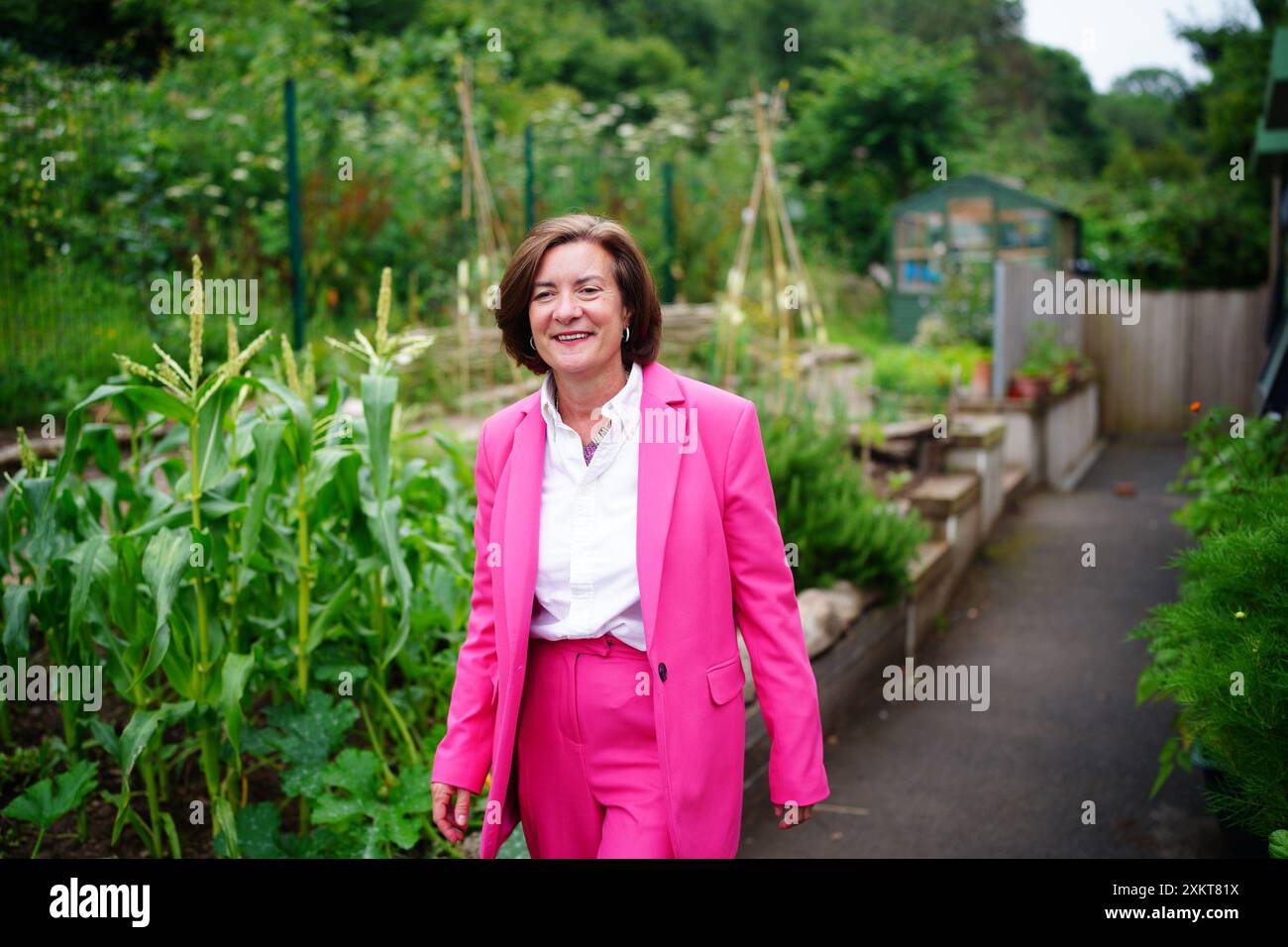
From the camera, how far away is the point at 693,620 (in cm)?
226

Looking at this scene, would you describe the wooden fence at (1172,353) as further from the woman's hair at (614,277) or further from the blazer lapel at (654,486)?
the blazer lapel at (654,486)

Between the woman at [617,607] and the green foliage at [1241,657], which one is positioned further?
the green foliage at [1241,657]

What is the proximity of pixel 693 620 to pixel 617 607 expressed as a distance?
0.50ft

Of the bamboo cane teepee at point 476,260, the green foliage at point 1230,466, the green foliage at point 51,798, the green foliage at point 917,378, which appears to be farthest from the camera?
the green foliage at point 917,378

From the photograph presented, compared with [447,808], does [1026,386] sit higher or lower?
higher

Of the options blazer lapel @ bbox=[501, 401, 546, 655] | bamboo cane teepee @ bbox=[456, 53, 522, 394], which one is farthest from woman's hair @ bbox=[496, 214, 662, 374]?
bamboo cane teepee @ bbox=[456, 53, 522, 394]

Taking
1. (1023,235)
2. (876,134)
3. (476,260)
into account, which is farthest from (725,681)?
(876,134)

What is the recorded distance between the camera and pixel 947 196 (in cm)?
1672

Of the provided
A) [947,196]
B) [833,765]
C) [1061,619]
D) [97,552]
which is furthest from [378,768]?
[947,196]

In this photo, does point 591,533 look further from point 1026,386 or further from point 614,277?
point 1026,386

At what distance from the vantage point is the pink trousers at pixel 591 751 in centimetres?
224

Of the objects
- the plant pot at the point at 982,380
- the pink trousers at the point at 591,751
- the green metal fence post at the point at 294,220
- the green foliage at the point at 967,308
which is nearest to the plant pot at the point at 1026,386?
the plant pot at the point at 982,380

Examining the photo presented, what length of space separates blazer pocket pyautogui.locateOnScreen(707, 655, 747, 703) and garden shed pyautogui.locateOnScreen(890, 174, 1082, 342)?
14.2 meters

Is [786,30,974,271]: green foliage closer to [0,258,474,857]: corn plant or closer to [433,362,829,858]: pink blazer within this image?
[0,258,474,857]: corn plant
